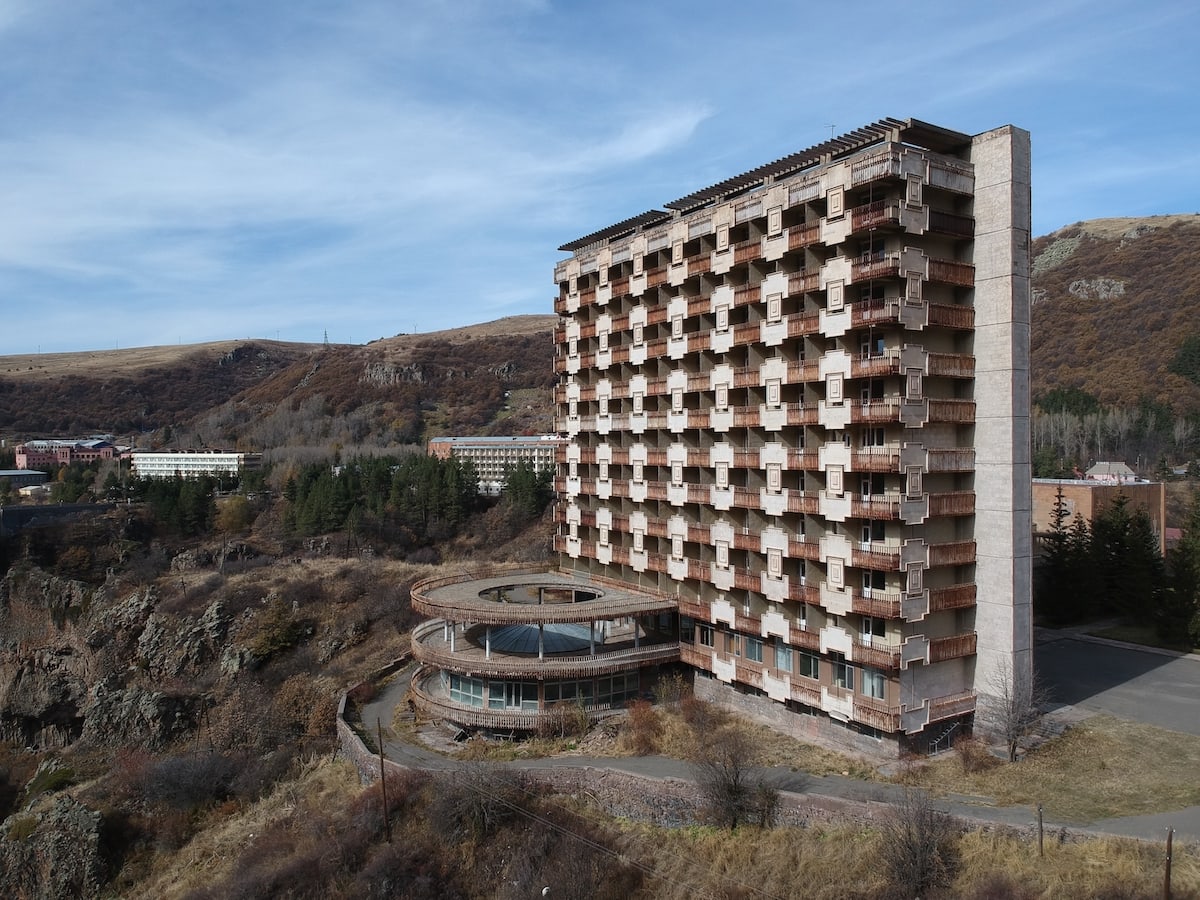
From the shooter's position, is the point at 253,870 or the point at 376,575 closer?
the point at 253,870

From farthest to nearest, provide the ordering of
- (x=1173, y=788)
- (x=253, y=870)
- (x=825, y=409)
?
(x=825, y=409), (x=253, y=870), (x=1173, y=788)

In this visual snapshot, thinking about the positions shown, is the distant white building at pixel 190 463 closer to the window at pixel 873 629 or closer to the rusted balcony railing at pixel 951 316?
the window at pixel 873 629

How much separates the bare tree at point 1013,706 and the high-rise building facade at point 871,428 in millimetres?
261

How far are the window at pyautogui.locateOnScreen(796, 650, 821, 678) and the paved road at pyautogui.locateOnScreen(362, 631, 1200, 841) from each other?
211 inches

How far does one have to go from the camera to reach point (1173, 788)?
103 ft

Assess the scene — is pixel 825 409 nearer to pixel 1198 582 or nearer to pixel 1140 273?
pixel 1198 582

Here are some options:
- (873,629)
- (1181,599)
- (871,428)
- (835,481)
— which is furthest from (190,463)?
(1181,599)

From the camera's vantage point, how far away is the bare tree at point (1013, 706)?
35.1 meters

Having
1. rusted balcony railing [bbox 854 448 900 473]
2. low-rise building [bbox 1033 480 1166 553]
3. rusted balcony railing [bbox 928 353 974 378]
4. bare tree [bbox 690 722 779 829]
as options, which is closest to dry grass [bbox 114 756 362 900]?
bare tree [bbox 690 722 779 829]

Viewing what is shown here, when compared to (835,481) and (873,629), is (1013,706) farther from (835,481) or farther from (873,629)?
(835,481)

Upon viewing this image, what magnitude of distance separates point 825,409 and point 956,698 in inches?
569

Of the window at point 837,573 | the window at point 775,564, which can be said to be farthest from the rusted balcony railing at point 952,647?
the window at point 775,564

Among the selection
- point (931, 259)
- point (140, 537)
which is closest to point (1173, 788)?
point (931, 259)

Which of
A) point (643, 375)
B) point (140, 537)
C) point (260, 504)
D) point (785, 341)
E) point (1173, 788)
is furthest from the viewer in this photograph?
point (260, 504)
